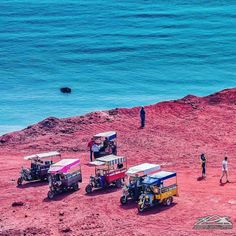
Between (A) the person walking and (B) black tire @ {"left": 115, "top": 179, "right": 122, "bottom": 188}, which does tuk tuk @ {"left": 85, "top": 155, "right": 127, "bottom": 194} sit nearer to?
(B) black tire @ {"left": 115, "top": 179, "right": 122, "bottom": 188}

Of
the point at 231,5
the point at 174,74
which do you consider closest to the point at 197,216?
the point at 174,74

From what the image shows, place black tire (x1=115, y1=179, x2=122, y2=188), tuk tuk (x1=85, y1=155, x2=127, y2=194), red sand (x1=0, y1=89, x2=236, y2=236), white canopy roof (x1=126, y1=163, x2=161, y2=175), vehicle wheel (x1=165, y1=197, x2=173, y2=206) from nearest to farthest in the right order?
red sand (x1=0, y1=89, x2=236, y2=236)
vehicle wheel (x1=165, y1=197, x2=173, y2=206)
white canopy roof (x1=126, y1=163, x2=161, y2=175)
tuk tuk (x1=85, y1=155, x2=127, y2=194)
black tire (x1=115, y1=179, x2=122, y2=188)

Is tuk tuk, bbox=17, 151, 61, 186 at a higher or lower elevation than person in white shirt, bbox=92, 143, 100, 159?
lower

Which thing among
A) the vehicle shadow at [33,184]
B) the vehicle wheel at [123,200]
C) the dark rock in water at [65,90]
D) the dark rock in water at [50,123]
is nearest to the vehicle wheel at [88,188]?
the vehicle wheel at [123,200]

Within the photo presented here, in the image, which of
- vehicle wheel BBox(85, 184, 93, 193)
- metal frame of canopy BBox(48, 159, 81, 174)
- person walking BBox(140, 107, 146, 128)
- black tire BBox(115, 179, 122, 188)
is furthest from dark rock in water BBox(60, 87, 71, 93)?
vehicle wheel BBox(85, 184, 93, 193)

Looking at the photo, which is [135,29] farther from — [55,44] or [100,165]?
[100,165]

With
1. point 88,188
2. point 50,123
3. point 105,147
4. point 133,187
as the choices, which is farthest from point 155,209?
point 50,123

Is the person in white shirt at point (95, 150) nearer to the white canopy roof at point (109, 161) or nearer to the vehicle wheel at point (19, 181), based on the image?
the white canopy roof at point (109, 161)
